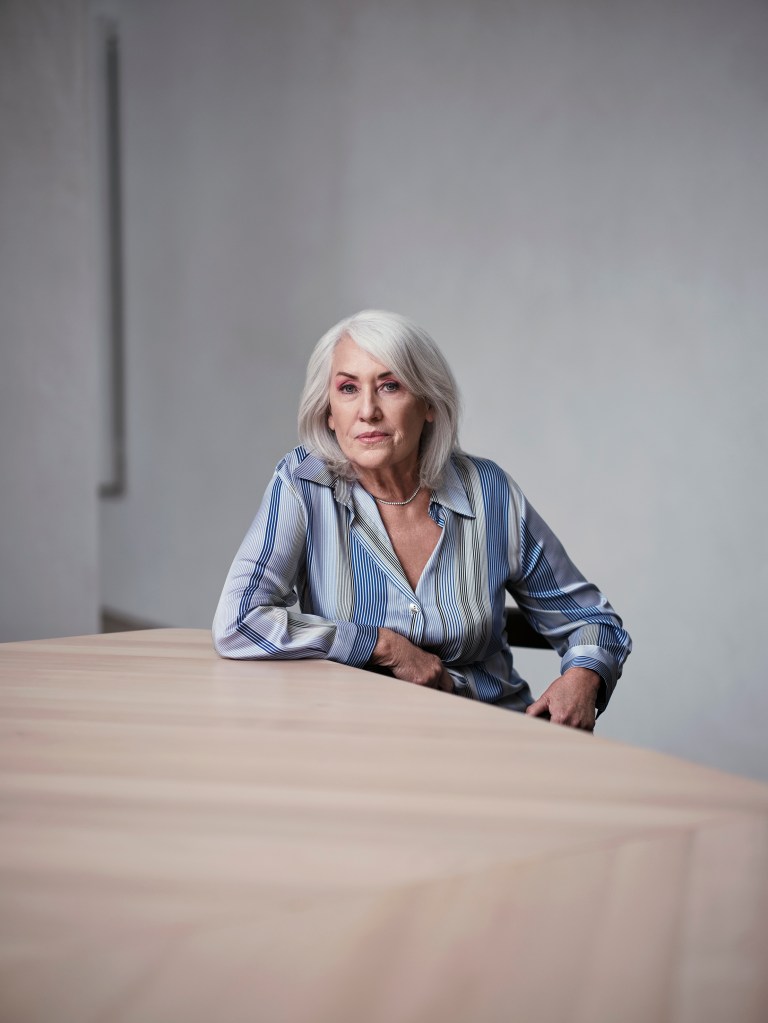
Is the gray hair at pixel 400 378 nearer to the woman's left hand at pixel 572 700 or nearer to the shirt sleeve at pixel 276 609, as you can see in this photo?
the shirt sleeve at pixel 276 609

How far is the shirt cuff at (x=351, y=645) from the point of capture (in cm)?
167

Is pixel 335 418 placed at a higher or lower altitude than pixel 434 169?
lower

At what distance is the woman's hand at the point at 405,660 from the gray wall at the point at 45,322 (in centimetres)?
245

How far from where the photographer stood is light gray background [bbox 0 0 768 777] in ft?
10.4

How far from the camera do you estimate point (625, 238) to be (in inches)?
133

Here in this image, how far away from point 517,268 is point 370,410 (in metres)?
2.09

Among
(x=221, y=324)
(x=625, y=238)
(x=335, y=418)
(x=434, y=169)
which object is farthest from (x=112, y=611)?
(x=335, y=418)

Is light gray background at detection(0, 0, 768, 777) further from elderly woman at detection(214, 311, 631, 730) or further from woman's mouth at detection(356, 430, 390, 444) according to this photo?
woman's mouth at detection(356, 430, 390, 444)

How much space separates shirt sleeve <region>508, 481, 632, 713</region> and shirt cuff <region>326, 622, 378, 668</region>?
37cm

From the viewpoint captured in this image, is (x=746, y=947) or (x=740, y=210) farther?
(x=740, y=210)

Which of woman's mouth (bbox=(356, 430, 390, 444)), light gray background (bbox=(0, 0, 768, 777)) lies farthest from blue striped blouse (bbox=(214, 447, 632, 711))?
light gray background (bbox=(0, 0, 768, 777))

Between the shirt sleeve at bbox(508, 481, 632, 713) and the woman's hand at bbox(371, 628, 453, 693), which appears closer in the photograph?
the woman's hand at bbox(371, 628, 453, 693)

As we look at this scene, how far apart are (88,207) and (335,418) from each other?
2.43 meters

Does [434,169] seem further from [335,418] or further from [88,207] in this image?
[335,418]
